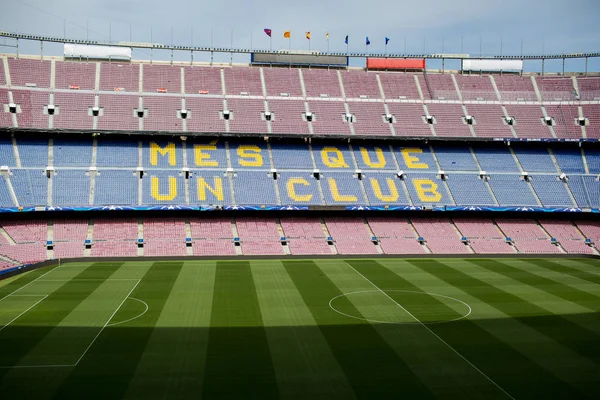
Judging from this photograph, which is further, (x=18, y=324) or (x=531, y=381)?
(x=18, y=324)

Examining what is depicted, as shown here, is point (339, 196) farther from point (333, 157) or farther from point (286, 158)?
point (286, 158)

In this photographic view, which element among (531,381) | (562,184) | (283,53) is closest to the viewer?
(531,381)

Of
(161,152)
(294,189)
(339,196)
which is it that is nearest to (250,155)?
(294,189)

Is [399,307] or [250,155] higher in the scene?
[250,155]

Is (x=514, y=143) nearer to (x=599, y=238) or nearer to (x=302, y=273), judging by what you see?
(x=599, y=238)

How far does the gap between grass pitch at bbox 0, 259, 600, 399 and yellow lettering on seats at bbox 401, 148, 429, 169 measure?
21.1m

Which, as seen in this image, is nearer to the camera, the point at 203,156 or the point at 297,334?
the point at 297,334

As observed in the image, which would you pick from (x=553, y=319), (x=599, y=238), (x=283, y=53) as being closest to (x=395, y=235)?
(x=599, y=238)

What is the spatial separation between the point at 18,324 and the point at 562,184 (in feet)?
182

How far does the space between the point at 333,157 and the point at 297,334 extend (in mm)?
37247

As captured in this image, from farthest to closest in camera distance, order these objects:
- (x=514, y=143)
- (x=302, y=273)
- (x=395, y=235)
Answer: (x=514, y=143) → (x=395, y=235) → (x=302, y=273)

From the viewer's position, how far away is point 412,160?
63500 millimetres

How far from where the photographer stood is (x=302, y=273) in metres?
44.1

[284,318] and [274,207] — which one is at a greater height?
[274,207]
